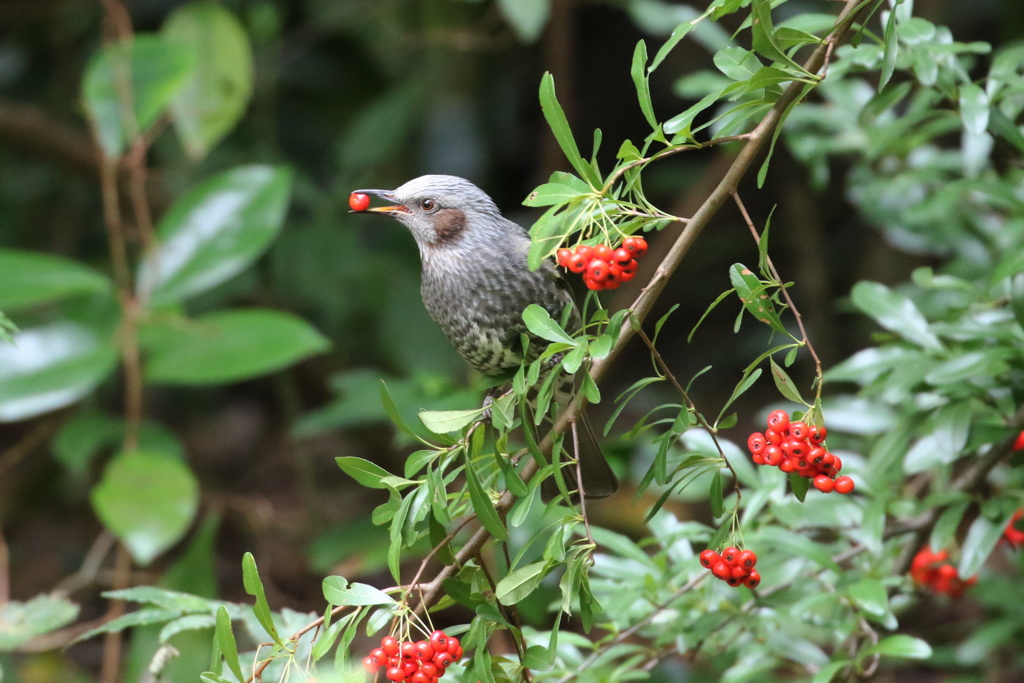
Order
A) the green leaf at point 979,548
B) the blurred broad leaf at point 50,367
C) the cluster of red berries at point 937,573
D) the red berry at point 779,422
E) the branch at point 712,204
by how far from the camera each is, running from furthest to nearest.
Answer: the blurred broad leaf at point 50,367, the cluster of red berries at point 937,573, the green leaf at point 979,548, the red berry at point 779,422, the branch at point 712,204

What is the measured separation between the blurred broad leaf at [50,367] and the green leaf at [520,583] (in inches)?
96.1

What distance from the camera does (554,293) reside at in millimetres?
2672

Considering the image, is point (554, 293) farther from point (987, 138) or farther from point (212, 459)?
point (212, 459)

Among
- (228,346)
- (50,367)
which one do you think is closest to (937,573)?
(228,346)

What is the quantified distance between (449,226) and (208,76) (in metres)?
2.24

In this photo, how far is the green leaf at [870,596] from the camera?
7.04 feet

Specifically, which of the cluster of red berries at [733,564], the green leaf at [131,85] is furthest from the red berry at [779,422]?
the green leaf at [131,85]

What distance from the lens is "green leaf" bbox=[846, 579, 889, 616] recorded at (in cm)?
214

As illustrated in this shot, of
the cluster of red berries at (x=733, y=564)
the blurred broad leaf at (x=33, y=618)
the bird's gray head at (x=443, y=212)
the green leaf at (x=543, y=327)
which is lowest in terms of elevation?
the blurred broad leaf at (x=33, y=618)

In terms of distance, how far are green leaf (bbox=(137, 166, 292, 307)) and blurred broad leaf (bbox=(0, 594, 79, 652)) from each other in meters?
1.40

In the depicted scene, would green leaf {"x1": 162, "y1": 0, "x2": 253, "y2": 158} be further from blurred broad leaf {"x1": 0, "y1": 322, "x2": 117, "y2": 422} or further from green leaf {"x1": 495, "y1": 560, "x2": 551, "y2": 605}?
green leaf {"x1": 495, "y1": 560, "x2": 551, "y2": 605}

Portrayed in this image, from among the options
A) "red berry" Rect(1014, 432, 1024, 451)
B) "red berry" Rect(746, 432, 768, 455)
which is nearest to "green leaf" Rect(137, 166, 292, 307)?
"red berry" Rect(746, 432, 768, 455)

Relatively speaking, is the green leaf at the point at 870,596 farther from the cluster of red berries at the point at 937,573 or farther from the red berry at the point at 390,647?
the red berry at the point at 390,647

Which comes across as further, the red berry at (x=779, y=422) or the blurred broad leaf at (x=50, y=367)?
the blurred broad leaf at (x=50, y=367)
